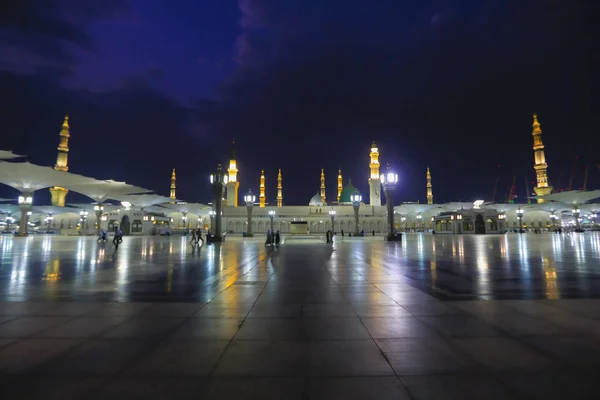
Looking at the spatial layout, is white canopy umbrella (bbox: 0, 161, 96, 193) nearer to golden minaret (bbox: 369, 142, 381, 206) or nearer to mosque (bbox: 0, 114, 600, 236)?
mosque (bbox: 0, 114, 600, 236)

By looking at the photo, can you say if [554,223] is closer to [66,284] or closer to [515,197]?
[515,197]

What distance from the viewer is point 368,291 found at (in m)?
7.10

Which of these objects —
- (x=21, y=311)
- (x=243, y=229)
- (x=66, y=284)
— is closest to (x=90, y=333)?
(x=21, y=311)

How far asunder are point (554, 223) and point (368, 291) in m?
108

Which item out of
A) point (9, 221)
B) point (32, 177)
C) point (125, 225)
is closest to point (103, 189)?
point (125, 225)

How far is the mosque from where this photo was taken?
5909 centimetres

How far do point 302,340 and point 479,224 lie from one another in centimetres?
6176

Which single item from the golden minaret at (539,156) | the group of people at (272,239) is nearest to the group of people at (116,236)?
the group of people at (272,239)

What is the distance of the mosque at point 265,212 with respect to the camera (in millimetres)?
59094

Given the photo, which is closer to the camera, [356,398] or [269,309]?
[356,398]

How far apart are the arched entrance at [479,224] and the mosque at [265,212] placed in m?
0.02

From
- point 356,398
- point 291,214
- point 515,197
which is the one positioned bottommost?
point 356,398

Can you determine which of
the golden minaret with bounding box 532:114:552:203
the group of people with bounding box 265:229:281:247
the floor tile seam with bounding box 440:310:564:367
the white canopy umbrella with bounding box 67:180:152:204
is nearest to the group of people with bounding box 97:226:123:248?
the group of people with bounding box 265:229:281:247

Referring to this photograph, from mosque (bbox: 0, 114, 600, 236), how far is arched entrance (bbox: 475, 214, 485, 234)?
0.02 metres
